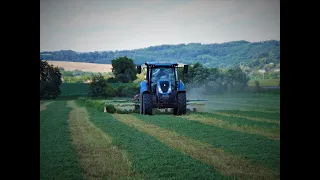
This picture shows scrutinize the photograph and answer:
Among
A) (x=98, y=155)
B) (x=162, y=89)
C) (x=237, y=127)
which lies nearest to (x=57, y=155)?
(x=98, y=155)

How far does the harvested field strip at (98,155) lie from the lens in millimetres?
4961

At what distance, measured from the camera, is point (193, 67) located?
17.4 m

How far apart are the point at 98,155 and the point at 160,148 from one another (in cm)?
108

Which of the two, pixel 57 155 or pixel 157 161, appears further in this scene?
pixel 57 155

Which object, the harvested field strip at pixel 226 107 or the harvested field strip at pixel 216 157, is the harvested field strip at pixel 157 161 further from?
the harvested field strip at pixel 226 107

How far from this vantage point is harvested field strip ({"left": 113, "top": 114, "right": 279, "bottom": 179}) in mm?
4994

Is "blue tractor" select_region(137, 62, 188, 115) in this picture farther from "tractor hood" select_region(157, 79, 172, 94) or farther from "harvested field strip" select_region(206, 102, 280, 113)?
"harvested field strip" select_region(206, 102, 280, 113)

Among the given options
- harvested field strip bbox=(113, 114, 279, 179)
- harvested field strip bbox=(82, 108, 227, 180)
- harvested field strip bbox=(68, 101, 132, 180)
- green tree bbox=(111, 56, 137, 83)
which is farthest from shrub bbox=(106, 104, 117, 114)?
harvested field strip bbox=(82, 108, 227, 180)

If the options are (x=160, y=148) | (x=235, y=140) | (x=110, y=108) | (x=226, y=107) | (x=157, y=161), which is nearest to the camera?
(x=157, y=161)

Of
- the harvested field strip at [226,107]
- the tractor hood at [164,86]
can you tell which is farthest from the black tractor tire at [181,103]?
the harvested field strip at [226,107]

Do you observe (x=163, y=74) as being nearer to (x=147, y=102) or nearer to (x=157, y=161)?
(x=147, y=102)

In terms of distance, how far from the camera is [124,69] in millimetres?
15320
